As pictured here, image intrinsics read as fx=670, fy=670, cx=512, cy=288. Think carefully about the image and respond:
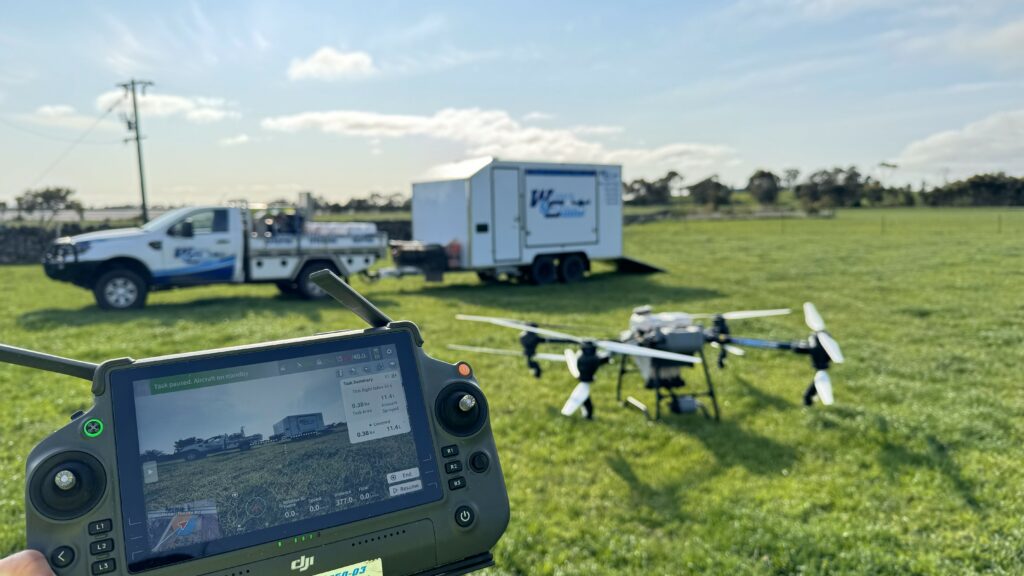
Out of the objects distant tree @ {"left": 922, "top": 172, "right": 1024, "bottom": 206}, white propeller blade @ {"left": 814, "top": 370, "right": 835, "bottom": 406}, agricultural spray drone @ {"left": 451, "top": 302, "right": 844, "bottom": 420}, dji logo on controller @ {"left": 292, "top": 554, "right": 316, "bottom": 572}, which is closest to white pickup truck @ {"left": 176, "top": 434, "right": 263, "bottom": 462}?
dji logo on controller @ {"left": 292, "top": 554, "right": 316, "bottom": 572}

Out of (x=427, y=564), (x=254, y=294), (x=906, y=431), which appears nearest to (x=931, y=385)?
(x=906, y=431)

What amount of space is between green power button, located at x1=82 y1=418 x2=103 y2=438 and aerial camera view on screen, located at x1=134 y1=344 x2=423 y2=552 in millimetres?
78

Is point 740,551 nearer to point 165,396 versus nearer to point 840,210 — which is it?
point 165,396

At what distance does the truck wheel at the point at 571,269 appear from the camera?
56.7 feet

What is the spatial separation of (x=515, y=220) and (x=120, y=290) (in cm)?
854

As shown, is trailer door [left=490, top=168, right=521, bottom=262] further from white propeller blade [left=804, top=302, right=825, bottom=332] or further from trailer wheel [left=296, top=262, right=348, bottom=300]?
white propeller blade [left=804, top=302, right=825, bottom=332]

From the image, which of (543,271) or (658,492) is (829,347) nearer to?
(658,492)

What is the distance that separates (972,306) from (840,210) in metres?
59.4

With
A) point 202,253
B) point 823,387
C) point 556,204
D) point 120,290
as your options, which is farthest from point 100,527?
point 556,204

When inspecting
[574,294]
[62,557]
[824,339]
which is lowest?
[574,294]

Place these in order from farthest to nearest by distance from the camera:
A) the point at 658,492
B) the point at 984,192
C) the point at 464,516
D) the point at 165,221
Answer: the point at 984,192 → the point at 165,221 → the point at 658,492 → the point at 464,516

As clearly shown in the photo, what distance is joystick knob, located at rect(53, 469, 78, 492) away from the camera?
52.6 inches

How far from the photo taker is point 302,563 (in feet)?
4.83

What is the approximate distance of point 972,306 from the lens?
12430mm
